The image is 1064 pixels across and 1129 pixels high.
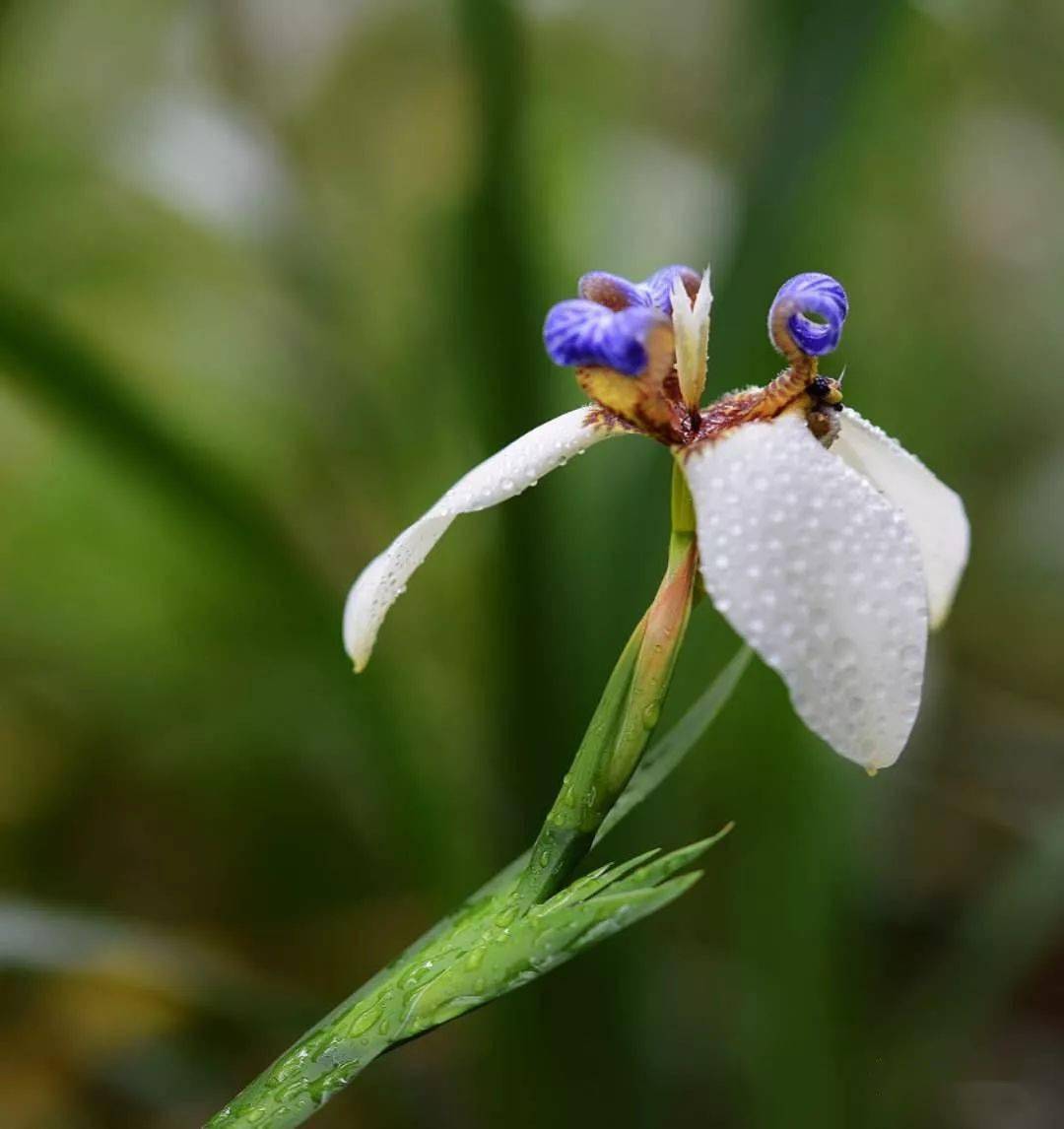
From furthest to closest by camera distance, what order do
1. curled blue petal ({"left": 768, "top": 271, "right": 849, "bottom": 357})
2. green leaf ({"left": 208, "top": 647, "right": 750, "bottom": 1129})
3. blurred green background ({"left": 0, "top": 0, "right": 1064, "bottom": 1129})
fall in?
blurred green background ({"left": 0, "top": 0, "right": 1064, "bottom": 1129}) → curled blue petal ({"left": 768, "top": 271, "right": 849, "bottom": 357}) → green leaf ({"left": 208, "top": 647, "right": 750, "bottom": 1129})

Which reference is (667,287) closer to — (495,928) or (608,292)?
(608,292)

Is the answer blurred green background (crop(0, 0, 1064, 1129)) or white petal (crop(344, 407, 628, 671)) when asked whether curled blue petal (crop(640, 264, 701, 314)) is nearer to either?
white petal (crop(344, 407, 628, 671))

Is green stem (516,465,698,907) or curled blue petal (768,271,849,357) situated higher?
curled blue petal (768,271,849,357)

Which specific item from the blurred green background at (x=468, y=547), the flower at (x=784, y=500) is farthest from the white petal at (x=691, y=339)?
the blurred green background at (x=468, y=547)

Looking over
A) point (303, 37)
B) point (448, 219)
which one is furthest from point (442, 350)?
point (303, 37)

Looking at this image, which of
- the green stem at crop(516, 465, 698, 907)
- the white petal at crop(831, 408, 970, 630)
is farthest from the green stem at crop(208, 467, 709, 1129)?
the white petal at crop(831, 408, 970, 630)

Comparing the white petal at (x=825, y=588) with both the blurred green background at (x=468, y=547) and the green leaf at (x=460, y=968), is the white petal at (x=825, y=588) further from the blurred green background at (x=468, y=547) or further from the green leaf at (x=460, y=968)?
the blurred green background at (x=468, y=547)

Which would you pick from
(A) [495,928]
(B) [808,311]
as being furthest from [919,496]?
(A) [495,928]
